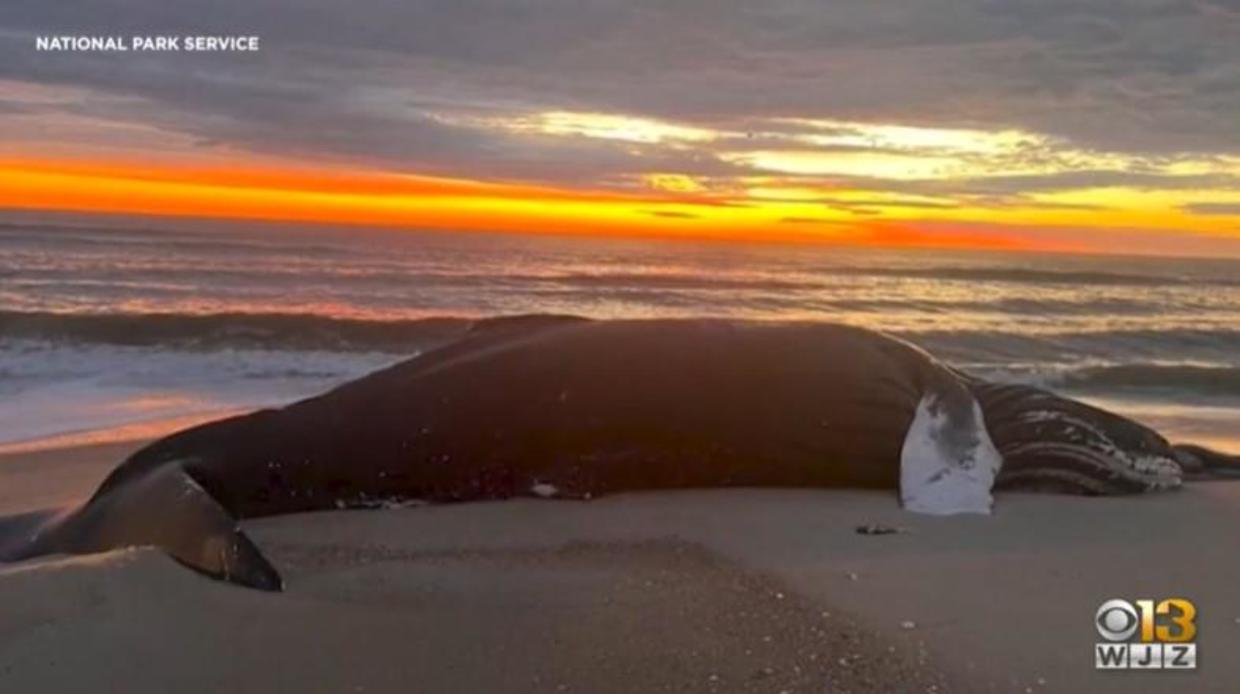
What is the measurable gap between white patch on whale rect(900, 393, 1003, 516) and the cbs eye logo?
1.23 m

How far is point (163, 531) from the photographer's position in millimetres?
3572

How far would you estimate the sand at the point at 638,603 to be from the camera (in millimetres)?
2691

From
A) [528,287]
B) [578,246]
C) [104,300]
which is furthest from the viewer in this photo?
[578,246]

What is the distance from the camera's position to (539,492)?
467cm

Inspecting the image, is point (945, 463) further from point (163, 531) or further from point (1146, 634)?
point (163, 531)

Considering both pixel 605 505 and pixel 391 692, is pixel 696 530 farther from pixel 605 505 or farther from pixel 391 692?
pixel 391 692

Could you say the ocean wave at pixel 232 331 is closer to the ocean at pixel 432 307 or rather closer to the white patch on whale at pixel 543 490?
the ocean at pixel 432 307

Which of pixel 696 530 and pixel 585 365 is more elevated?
pixel 585 365

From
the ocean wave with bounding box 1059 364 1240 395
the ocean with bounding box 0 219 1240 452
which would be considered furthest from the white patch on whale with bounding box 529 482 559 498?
the ocean wave with bounding box 1059 364 1240 395

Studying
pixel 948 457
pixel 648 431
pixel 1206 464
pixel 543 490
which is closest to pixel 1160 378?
pixel 1206 464

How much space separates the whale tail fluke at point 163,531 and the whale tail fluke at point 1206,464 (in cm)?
A: 394

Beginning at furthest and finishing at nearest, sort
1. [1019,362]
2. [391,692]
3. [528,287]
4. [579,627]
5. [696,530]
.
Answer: [528,287], [1019,362], [696,530], [579,627], [391,692]

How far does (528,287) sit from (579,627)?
14.8 meters

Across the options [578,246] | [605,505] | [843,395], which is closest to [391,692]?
[605,505]
